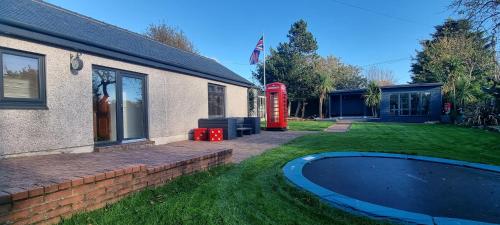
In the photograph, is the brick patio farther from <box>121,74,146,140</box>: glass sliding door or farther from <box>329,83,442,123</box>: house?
<box>329,83,442,123</box>: house

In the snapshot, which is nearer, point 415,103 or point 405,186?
point 405,186

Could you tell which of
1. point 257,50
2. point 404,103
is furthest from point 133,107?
point 404,103

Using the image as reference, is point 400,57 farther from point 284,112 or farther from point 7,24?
point 7,24

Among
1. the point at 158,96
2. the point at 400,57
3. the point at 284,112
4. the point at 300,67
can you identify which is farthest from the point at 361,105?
the point at 158,96

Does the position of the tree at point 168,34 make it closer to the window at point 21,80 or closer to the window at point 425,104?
the window at point 425,104

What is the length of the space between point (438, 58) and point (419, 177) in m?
29.1

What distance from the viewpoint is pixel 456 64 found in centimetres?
2175

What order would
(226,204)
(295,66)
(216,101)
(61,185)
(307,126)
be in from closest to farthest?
1. (61,185)
2. (226,204)
3. (216,101)
4. (307,126)
5. (295,66)

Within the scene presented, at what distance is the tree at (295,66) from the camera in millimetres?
30078

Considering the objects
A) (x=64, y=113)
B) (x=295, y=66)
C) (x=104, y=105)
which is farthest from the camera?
(x=295, y=66)

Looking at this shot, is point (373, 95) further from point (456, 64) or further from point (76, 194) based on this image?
point (76, 194)

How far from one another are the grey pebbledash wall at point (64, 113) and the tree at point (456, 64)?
10.1 meters

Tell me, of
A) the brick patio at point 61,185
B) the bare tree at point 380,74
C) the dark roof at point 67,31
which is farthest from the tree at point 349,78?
the brick patio at point 61,185

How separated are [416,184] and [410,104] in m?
21.3
